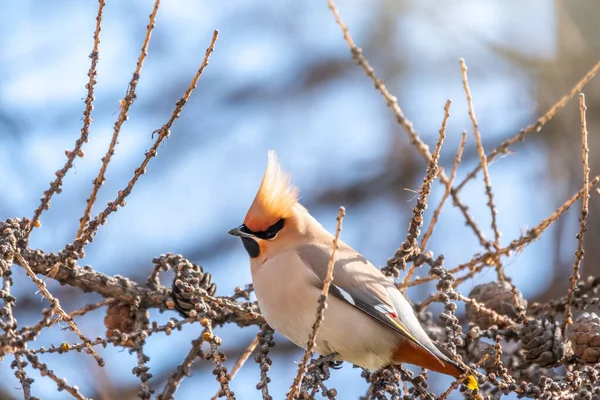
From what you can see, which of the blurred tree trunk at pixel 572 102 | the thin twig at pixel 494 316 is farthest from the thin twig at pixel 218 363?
the blurred tree trunk at pixel 572 102

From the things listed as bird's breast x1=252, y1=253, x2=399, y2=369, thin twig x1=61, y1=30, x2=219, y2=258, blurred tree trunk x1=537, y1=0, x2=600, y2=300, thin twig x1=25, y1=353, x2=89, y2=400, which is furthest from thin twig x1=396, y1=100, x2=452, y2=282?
blurred tree trunk x1=537, y1=0, x2=600, y2=300

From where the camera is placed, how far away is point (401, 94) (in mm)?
7391

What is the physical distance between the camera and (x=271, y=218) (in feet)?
10.6

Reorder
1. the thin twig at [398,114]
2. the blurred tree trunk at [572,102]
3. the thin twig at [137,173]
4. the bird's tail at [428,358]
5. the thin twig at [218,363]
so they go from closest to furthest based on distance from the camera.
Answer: the thin twig at [218,363] → the thin twig at [137,173] → the thin twig at [398,114] → the bird's tail at [428,358] → the blurred tree trunk at [572,102]

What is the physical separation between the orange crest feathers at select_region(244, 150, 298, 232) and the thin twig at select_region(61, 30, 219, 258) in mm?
787

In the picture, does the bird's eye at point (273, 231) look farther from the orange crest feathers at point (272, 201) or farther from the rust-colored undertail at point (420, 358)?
the rust-colored undertail at point (420, 358)

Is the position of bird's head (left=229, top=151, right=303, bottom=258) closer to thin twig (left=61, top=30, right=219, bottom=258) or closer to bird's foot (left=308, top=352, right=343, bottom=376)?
bird's foot (left=308, top=352, right=343, bottom=376)

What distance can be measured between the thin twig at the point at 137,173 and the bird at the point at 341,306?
69cm

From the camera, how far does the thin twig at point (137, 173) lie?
2314mm

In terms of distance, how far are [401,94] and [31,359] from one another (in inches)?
223

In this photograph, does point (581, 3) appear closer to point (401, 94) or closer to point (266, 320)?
point (401, 94)

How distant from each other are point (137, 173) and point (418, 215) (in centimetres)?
82

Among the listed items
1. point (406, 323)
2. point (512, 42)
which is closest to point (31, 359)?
point (406, 323)

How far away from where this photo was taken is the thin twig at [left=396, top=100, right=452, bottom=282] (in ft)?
7.96
